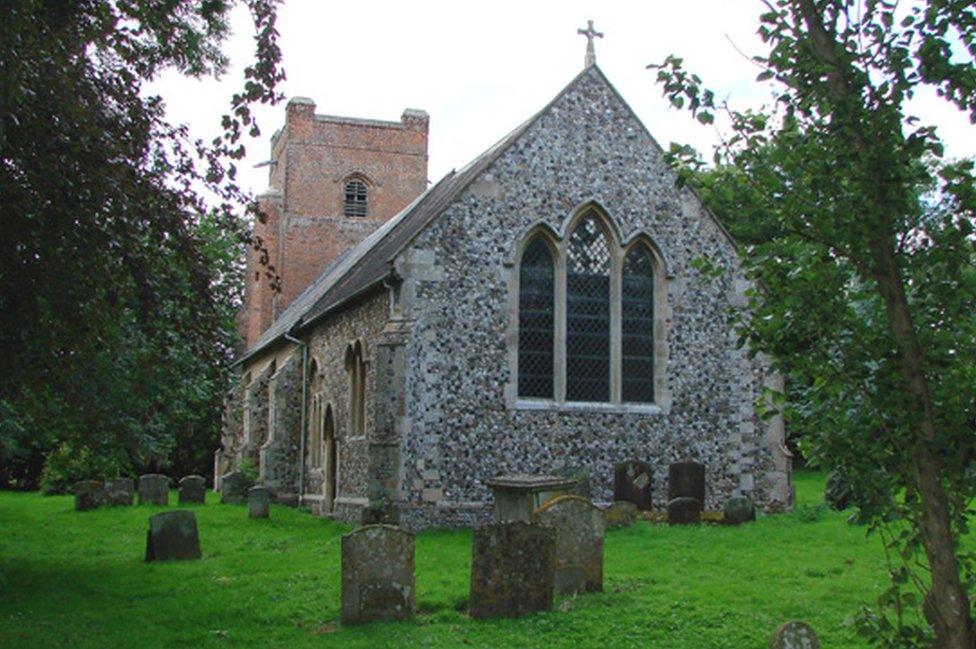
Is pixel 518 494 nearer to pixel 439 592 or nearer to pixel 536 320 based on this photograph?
pixel 439 592

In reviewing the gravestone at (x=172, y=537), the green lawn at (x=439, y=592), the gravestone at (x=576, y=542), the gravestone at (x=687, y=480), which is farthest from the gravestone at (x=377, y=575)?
the gravestone at (x=687, y=480)

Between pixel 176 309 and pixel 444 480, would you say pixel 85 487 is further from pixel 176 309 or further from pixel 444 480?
pixel 176 309

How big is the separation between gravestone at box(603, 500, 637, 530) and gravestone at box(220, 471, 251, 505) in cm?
1188

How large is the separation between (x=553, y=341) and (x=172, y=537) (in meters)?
7.08

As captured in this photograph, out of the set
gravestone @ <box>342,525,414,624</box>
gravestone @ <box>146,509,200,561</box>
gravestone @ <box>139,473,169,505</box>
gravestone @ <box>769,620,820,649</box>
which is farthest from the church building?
gravestone @ <box>769,620,820,649</box>

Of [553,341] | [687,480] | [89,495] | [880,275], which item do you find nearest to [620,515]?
[687,480]

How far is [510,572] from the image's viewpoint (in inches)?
372

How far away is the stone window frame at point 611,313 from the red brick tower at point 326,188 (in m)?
17.1

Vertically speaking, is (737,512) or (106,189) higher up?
(106,189)

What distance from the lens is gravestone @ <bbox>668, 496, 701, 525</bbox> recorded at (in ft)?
51.5

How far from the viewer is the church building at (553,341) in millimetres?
16812

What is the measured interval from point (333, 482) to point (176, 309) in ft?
40.2

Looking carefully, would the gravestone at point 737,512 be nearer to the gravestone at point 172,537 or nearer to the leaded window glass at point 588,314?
the leaded window glass at point 588,314

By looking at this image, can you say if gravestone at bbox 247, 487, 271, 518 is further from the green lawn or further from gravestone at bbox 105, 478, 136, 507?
gravestone at bbox 105, 478, 136, 507
